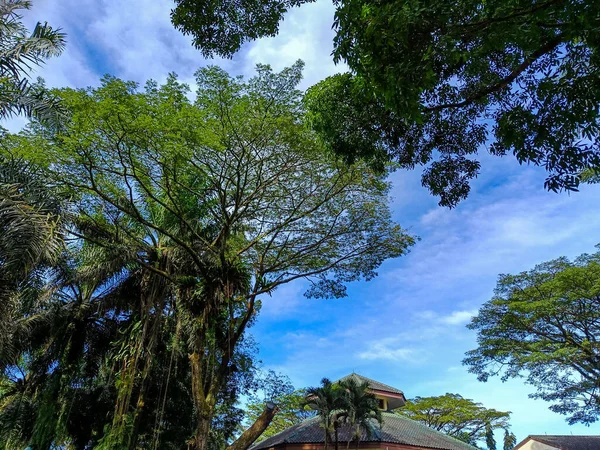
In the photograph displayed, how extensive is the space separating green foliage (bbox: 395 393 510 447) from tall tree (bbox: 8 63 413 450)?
20740 mm

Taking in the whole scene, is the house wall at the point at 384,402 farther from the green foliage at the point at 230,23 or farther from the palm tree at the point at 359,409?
the green foliage at the point at 230,23

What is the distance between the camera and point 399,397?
2252 centimetres

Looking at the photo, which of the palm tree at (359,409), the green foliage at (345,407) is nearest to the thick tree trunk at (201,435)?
the green foliage at (345,407)

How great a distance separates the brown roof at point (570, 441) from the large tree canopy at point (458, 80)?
25117 mm

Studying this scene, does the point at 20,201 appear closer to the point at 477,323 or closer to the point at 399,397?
the point at 477,323

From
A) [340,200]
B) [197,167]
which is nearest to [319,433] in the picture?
[340,200]

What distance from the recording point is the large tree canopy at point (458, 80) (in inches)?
153

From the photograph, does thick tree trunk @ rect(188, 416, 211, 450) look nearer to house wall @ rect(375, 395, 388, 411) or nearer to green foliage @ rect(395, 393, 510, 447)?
house wall @ rect(375, 395, 388, 411)

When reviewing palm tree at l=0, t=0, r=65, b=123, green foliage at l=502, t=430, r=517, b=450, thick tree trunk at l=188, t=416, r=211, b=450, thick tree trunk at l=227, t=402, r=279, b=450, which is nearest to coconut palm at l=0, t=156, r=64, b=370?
palm tree at l=0, t=0, r=65, b=123

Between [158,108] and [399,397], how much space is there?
2000cm

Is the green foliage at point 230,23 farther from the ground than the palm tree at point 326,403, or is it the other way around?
the green foliage at point 230,23

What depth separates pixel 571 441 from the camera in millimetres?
24344

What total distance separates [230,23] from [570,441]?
1171 inches

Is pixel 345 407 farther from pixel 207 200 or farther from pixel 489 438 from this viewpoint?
pixel 489 438
